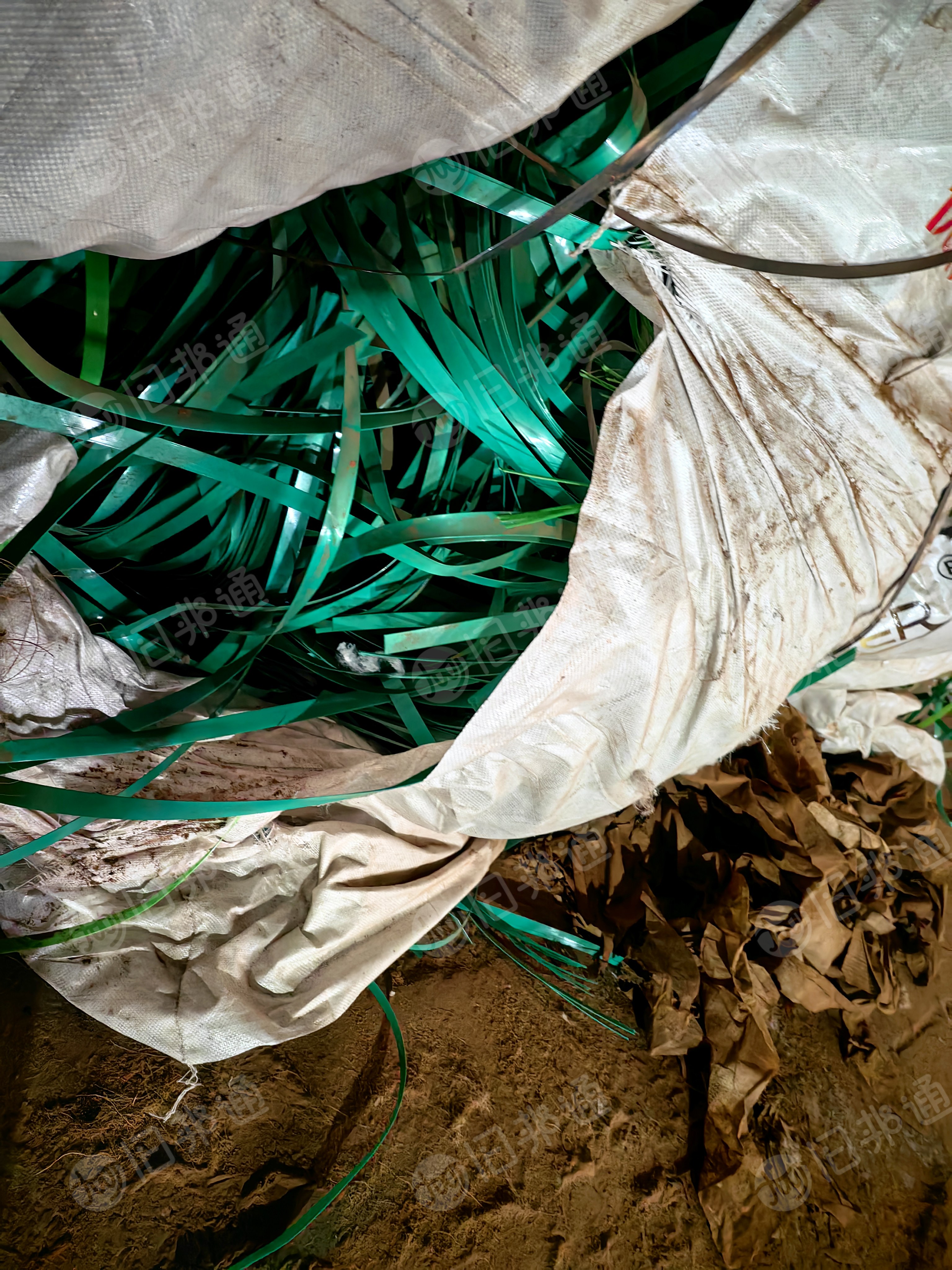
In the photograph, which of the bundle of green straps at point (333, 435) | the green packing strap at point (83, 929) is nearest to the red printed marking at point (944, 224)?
the bundle of green straps at point (333, 435)

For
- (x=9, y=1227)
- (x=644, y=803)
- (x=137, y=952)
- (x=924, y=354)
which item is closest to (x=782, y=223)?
(x=924, y=354)

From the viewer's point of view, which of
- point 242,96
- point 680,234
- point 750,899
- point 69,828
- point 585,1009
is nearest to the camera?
point 242,96

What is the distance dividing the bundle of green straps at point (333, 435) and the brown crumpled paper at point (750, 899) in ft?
1.60

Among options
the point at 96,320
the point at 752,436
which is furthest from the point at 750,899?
the point at 96,320

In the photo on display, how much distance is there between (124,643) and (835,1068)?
1.44 metres

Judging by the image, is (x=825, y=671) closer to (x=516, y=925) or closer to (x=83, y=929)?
(x=516, y=925)

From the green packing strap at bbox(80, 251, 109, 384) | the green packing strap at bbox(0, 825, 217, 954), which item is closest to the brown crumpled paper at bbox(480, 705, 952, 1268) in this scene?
the green packing strap at bbox(0, 825, 217, 954)

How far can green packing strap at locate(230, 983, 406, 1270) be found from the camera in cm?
85

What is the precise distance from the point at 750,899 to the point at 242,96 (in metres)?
1.39

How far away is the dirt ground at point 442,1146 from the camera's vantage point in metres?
0.88

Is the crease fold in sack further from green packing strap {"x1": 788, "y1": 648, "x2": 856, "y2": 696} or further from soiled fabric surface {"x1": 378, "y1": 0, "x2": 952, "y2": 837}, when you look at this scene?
green packing strap {"x1": 788, "y1": 648, "x2": 856, "y2": 696}

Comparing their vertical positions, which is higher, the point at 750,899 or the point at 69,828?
the point at 69,828

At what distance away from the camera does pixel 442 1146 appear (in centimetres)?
104

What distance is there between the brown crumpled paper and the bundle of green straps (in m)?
0.49
